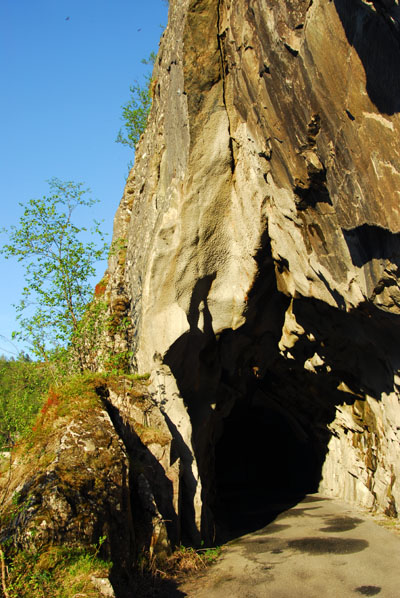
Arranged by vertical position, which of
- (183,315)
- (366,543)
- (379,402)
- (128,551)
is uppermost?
Result: (183,315)

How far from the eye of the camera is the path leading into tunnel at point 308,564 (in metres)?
7.33

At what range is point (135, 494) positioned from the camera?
9.05 meters

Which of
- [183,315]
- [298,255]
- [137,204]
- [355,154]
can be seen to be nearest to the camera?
[355,154]

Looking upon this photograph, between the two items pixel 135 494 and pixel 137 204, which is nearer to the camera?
pixel 135 494

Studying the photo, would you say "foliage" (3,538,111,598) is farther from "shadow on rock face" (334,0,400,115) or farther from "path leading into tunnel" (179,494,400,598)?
"shadow on rock face" (334,0,400,115)

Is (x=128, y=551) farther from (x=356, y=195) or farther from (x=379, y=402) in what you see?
(x=379, y=402)

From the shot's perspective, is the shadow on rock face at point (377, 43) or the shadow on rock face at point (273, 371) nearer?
the shadow on rock face at point (377, 43)

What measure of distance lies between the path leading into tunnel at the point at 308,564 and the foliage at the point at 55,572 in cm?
188

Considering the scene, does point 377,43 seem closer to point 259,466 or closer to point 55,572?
point 55,572

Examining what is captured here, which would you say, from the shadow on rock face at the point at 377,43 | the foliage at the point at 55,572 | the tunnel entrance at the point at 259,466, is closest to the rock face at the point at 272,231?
the shadow on rock face at the point at 377,43

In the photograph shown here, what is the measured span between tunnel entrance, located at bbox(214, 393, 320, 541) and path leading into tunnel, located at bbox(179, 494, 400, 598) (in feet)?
7.62

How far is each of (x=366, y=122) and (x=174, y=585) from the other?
24.5ft

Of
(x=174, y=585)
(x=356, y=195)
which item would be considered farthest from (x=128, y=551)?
(x=356, y=195)

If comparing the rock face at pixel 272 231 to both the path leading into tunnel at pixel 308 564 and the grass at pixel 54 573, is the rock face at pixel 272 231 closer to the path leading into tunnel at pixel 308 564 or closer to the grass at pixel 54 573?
the path leading into tunnel at pixel 308 564
